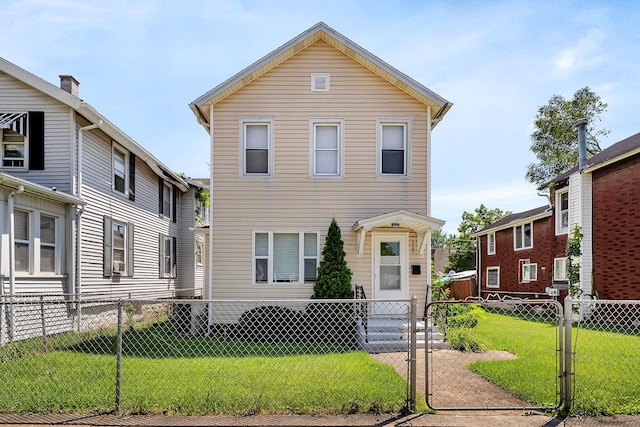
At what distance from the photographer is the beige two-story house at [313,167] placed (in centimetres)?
1238

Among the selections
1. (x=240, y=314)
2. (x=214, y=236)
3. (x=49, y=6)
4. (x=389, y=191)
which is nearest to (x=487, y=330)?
(x=389, y=191)

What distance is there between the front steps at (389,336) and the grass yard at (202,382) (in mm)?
959

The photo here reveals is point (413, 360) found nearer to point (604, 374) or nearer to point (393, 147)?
point (604, 374)

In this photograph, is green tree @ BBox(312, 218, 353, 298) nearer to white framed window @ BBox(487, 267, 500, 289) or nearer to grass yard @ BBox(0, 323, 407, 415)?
grass yard @ BBox(0, 323, 407, 415)

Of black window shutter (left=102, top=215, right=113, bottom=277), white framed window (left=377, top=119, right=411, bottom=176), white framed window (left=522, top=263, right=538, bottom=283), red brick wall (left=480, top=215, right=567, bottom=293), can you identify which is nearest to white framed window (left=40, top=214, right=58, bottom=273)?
black window shutter (left=102, top=215, right=113, bottom=277)

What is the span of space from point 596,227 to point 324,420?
44.7 feet

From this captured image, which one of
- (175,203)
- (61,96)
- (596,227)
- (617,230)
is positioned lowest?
(617,230)

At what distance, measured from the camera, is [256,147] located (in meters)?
12.7

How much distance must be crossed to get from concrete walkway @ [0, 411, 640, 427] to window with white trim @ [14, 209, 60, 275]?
6.08m

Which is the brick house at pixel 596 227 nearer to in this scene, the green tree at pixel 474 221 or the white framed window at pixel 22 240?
the white framed window at pixel 22 240

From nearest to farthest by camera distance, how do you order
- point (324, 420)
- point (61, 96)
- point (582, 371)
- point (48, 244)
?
point (324, 420), point (582, 371), point (48, 244), point (61, 96)

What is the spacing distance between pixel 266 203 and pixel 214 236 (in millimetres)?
1659

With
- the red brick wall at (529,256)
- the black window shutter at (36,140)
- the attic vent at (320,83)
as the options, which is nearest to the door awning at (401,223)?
the attic vent at (320,83)

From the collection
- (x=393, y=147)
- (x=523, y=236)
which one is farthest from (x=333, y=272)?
(x=523, y=236)
